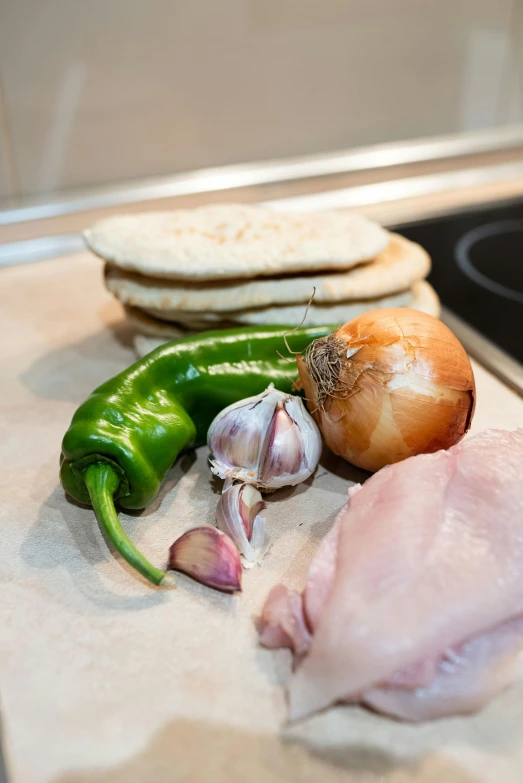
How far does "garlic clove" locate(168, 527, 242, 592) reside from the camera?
0.78 m

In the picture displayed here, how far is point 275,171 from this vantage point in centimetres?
192

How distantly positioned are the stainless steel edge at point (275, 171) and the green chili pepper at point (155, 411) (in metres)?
0.88

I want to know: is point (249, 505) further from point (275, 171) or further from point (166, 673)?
point (275, 171)

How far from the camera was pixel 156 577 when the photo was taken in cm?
76

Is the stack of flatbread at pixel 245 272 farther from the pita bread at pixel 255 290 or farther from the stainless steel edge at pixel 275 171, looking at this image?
the stainless steel edge at pixel 275 171

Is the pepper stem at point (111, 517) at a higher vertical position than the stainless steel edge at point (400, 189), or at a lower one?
lower

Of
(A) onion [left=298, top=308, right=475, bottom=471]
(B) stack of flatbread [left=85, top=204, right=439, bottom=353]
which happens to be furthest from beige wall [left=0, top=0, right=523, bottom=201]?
(A) onion [left=298, top=308, right=475, bottom=471]

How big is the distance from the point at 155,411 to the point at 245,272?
30 cm

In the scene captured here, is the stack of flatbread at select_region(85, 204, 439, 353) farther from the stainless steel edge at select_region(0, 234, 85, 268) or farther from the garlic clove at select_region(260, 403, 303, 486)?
the stainless steel edge at select_region(0, 234, 85, 268)

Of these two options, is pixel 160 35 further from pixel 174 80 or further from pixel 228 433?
pixel 228 433

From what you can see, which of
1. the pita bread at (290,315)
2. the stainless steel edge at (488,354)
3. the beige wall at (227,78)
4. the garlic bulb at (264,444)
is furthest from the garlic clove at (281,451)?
the beige wall at (227,78)

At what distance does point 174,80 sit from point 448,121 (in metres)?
0.93

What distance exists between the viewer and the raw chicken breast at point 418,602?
64cm

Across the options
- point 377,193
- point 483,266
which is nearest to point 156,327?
point 483,266
